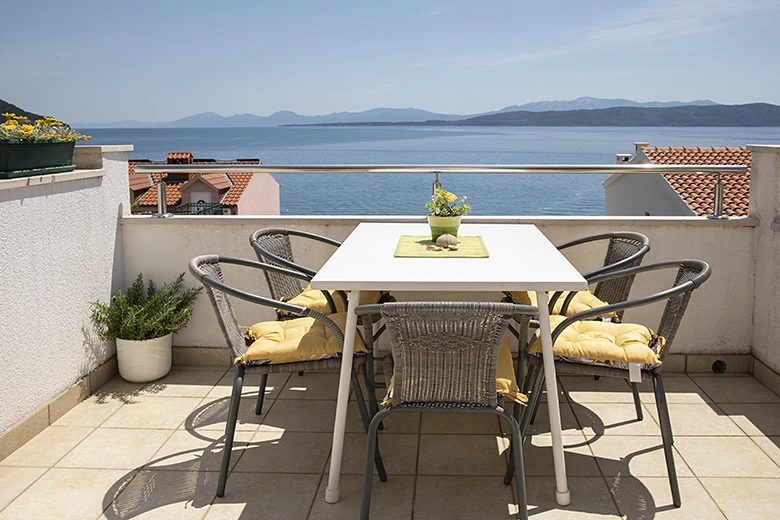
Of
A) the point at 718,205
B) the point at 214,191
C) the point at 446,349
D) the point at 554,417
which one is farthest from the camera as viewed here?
the point at 214,191

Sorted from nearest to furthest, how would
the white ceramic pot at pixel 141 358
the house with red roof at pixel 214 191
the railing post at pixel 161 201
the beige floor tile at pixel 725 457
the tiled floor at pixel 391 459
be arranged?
the tiled floor at pixel 391 459, the beige floor tile at pixel 725 457, the white ceramic pot at pixel 141 358, the railing post at pixel 161 201, the house with red roof at pixel 214 191

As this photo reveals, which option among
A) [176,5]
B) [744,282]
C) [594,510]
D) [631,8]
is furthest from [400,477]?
[176,5]

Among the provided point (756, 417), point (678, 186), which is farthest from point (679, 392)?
point (678, 186)

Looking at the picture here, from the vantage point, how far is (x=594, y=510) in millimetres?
2328

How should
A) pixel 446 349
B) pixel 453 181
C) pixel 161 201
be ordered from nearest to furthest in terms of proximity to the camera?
1. pixel 446 349
2. pixel 161 201
3. pixel 453 181

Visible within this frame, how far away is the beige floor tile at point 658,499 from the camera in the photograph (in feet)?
7.53

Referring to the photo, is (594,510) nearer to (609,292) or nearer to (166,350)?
(609,292)

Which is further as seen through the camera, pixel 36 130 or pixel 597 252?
pixel 597 252

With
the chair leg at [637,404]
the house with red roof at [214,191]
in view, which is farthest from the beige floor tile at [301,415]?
the house with red roof at [214,191]

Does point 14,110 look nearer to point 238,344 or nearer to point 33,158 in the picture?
point 33,158

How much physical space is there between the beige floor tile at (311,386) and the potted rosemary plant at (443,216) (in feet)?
3.10

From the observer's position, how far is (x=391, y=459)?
8.87 feet

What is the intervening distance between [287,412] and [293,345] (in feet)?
2.54

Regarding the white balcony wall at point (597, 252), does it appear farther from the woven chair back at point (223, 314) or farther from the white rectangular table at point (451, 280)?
the woven chair back at point (223, 314)
